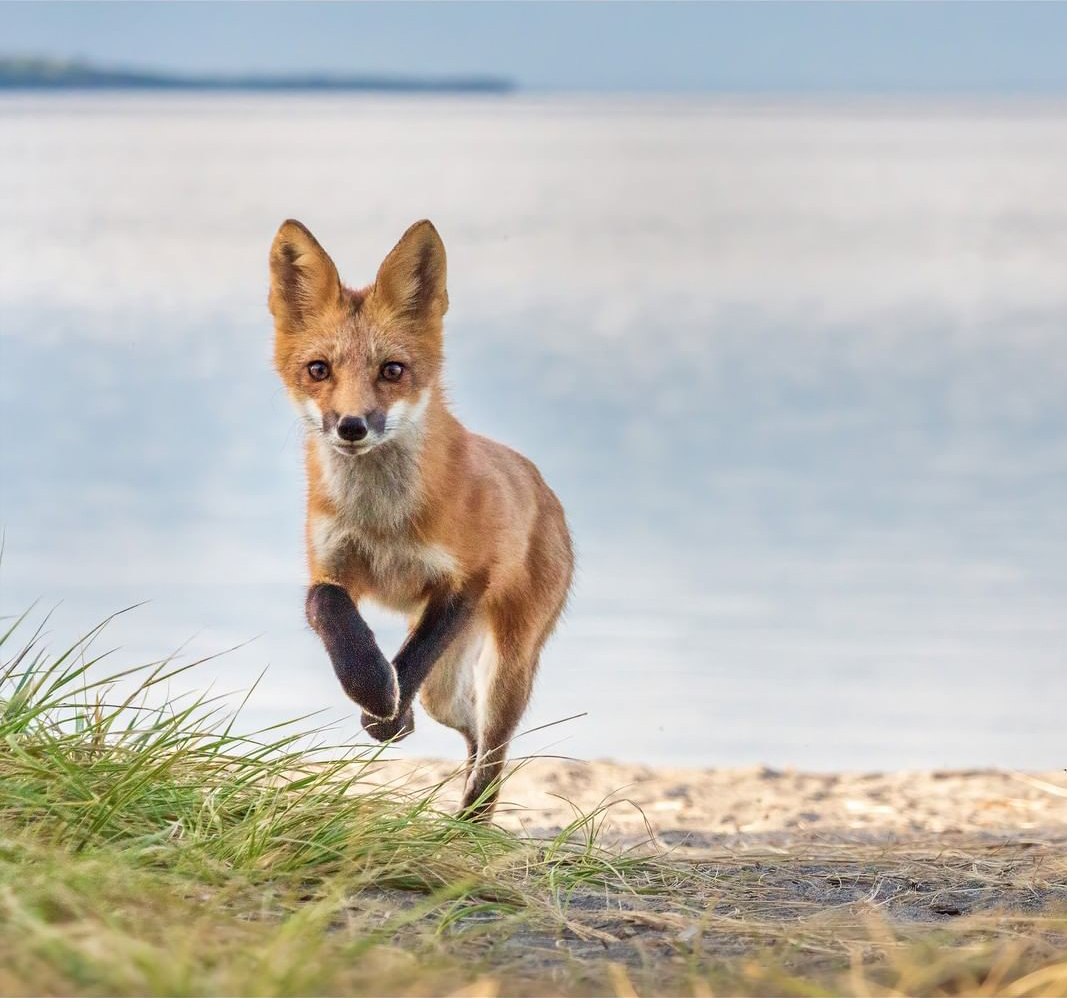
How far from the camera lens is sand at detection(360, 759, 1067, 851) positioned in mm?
6172

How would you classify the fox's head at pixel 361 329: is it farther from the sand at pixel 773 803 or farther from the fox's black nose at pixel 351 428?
the sand at pixel 773 803

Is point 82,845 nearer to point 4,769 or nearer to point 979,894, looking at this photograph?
point 4,769

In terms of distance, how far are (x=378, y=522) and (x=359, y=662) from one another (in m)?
0.55

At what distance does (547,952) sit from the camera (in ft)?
11.7

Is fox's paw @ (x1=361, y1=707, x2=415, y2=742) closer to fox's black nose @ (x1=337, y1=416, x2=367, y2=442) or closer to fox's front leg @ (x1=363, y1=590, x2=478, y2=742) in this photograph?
fox's front leg @ (x1=363, y1=590, x2=478, y2=742)

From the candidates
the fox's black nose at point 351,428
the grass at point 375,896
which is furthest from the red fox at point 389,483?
the grass at point 375,896

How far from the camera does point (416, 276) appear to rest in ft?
17.8

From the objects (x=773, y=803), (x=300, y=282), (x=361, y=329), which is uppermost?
(x=300, y=282)

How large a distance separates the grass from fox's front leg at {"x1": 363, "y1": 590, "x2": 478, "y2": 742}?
0.38m

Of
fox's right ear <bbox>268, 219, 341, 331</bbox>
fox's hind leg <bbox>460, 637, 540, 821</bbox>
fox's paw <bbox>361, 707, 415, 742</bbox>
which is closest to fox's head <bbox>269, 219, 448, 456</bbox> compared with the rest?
fox's right ear <bbox>268, 219, 341, 331</bbox>

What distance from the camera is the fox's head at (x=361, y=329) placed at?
5.17m

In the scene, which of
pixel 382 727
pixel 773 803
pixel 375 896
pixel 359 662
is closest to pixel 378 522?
pixel 359 662

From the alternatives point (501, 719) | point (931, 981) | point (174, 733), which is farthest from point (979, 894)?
point (174, 733)

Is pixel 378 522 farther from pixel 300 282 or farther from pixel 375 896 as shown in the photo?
pixel 375 896
